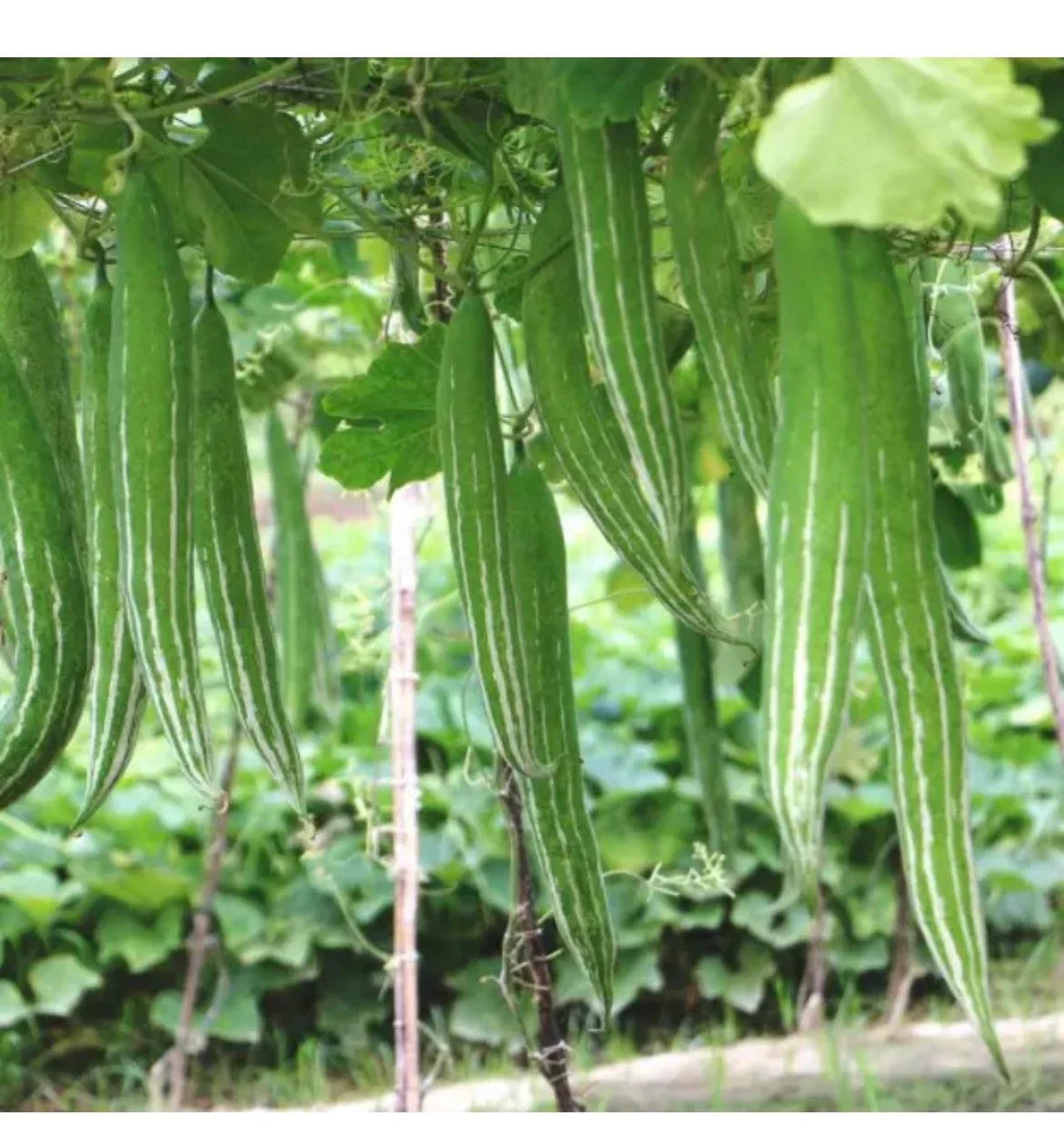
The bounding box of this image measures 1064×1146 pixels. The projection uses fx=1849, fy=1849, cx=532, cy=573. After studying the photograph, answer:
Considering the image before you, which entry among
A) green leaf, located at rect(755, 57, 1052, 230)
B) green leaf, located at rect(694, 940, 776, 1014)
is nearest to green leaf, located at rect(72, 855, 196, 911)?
green leaf, located at rect(694, 940, 776, 1014)

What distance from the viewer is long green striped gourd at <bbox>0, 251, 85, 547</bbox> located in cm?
109

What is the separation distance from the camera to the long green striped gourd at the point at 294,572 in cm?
224

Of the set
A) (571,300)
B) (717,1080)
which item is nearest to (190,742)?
(571,300)

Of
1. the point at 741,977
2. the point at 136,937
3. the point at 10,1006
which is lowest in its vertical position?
the point at 741,977

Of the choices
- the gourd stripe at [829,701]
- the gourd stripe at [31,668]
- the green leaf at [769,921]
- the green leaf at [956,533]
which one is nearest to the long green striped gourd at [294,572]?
the green leaf at [956,533]

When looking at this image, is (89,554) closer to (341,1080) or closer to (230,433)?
(230,433)

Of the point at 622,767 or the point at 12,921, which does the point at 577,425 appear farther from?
the point at 622,767

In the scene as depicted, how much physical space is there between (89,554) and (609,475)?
28 centimetres

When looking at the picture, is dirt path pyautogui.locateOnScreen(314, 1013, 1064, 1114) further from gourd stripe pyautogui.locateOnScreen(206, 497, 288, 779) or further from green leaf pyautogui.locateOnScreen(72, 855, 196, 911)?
gourd stripe pyautogui.locateOnScreen(206, 497, 288, 779)

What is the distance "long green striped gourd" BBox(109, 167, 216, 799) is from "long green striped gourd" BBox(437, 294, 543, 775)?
131mm

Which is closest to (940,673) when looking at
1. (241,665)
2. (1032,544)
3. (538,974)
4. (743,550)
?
(241,665)

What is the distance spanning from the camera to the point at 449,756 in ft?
13.9

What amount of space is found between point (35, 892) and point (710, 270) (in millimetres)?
3106

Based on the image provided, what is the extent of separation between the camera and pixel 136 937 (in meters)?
3.77
